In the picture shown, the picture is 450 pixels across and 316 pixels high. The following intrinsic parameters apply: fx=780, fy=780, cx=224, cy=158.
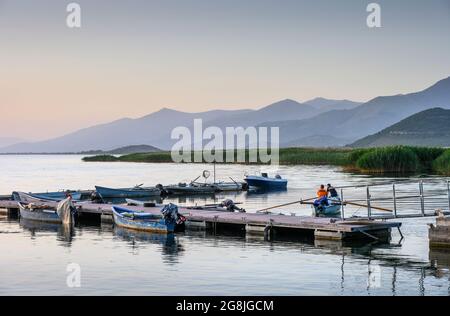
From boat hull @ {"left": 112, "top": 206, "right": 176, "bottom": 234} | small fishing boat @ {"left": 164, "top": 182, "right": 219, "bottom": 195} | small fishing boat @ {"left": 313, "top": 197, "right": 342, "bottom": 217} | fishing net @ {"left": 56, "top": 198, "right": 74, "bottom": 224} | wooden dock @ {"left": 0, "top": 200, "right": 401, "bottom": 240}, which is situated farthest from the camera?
small fishing boat @ {"left": 164, "top": 182, "right": 219, "bottom": 195}

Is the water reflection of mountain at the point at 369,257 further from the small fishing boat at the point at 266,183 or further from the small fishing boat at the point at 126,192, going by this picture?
the small fishing boat at the point at 266,183

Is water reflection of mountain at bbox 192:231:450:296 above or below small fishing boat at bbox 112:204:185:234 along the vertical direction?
below

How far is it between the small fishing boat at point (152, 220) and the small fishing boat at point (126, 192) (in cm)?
2110

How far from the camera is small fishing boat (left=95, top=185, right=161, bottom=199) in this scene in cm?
6044

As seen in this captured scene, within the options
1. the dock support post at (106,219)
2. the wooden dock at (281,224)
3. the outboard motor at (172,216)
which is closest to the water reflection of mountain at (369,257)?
the wooden dock at (281,224)

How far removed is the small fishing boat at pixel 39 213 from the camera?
42.3 metres

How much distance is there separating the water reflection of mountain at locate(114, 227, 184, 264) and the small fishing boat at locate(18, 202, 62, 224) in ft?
17.1

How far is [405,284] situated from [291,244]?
9.01 meters

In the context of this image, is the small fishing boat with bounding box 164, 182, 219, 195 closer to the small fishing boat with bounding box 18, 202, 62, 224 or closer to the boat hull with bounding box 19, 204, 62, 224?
the small fishing boat with bounding box 18, 202, 62, 224

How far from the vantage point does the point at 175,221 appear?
3612cm

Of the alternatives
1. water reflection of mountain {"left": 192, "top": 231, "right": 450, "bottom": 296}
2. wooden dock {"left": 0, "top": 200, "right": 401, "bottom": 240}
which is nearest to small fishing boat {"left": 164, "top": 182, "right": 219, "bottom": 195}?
wooden dock {"left": 0, "top": 200, "right": 401, "bottom": 240}
